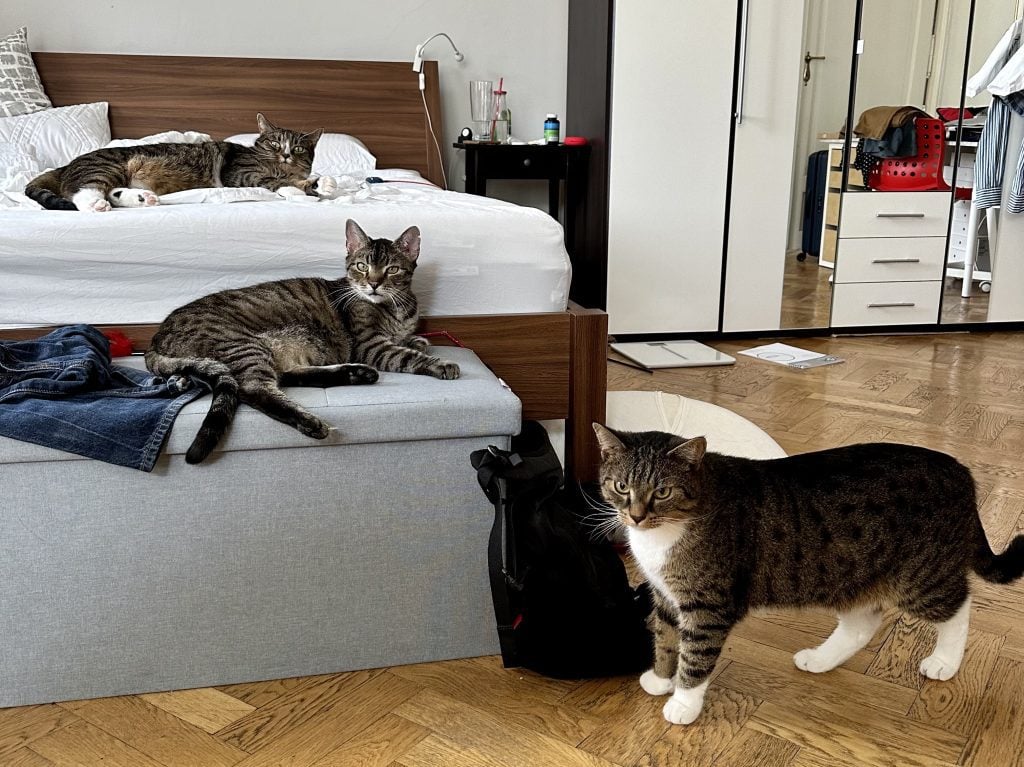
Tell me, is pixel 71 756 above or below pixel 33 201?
below

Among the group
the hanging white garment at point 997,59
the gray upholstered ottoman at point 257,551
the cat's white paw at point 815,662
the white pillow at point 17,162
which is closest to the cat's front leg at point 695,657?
the cat's white paw at point 815,662

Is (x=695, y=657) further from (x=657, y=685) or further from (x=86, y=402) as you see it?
(x=86, y=402)

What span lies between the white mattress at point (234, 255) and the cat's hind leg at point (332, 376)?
0.40m

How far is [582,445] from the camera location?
6.92 ft

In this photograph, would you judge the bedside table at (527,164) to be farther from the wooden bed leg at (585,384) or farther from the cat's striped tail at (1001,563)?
the cat's striped tail at (1001,563)

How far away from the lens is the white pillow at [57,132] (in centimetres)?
321

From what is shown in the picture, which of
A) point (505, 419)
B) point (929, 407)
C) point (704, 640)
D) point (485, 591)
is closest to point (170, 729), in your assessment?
point (485, 591)

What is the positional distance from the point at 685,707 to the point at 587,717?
166 mm

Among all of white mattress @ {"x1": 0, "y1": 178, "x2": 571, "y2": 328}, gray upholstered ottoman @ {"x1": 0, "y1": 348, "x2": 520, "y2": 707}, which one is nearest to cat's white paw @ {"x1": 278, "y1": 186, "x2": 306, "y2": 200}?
white mattress @ {"x1": 0, "y1": 178, "x2": 571, "y2": 328}

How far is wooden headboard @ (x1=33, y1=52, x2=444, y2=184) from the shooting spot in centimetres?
371

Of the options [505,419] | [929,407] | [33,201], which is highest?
[33,201]

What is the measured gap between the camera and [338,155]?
3.70 m

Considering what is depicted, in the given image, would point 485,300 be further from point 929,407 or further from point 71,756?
point 929,407

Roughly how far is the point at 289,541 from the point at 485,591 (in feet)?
1.23
